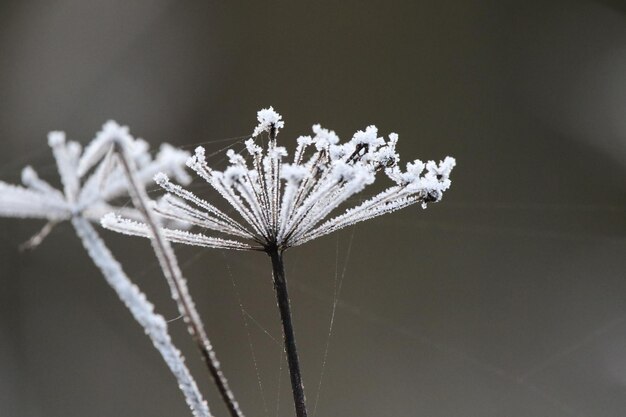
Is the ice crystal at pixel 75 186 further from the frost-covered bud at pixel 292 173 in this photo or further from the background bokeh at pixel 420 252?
the background bokeh at pixel 420 252

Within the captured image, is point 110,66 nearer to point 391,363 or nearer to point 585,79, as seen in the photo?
point 391,363

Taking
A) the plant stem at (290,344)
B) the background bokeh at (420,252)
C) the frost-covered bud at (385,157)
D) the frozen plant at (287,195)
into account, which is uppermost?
the background bokeh at (420,252)

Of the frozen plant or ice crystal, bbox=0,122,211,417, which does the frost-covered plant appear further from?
the frozen plant

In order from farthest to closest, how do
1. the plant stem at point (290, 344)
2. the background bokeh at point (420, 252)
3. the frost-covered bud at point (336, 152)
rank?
the background bokeh at point (420, 252), the frost-covered bud at point (336, 152), the plant stem at point (290, 344)

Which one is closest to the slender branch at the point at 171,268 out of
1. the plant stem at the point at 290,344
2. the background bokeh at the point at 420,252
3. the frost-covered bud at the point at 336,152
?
the plant stem at the point at 290,344

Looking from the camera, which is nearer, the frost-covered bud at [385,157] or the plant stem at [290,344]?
the plant stem at [290,344]

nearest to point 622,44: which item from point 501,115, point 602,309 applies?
point 501,115

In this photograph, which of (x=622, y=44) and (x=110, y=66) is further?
(x=110, y=66)
